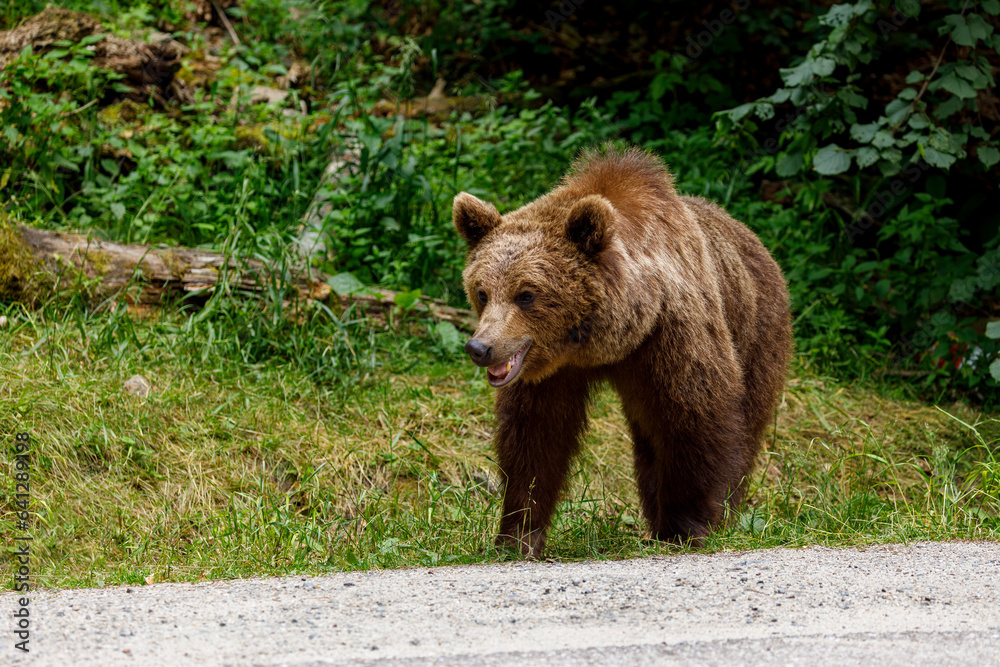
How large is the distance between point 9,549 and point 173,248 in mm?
2751

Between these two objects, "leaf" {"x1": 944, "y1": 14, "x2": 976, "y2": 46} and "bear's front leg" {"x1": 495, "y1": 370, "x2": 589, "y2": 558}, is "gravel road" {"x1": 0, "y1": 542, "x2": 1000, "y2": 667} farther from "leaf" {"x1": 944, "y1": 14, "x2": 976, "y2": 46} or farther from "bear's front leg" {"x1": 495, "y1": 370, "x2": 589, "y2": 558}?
"leaf" {"x1": 944, "y1": 14, "x2": 976, "y2": 46}

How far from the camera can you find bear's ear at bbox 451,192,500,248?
438 centimetres

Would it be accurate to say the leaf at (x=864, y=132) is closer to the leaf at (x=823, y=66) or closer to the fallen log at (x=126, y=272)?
the leaf at (x=823, y=66)

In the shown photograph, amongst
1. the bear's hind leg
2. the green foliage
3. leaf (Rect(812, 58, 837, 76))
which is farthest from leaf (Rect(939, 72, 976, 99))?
the bear's hind leg

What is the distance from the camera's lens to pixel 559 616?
313cm

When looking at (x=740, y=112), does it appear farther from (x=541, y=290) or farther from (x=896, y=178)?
(x=541, y=290)

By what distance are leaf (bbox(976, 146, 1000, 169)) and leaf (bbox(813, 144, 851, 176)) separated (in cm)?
95

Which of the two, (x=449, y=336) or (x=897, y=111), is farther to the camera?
(x=449, y=336)

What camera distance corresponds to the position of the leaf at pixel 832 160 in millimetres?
Result: 6762

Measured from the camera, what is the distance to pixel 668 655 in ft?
9.03

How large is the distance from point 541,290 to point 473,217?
0.53 metres

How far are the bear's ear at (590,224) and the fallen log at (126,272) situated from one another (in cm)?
309
